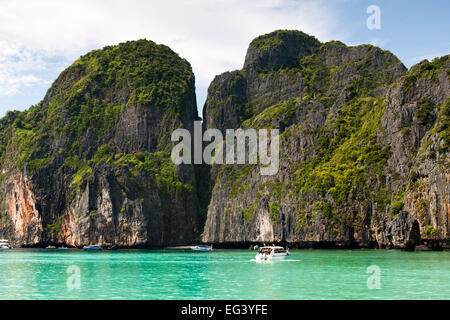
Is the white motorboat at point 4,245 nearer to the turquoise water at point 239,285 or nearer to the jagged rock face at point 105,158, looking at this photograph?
the jagged rock face at point 105,158

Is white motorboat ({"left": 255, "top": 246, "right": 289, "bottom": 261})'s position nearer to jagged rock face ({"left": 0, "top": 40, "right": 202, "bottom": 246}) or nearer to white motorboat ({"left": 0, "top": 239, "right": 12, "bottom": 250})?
jagged rock face ({"left": 0, "top": 40, "right": 202, "bottom": 246})

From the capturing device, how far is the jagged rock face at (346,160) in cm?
8719

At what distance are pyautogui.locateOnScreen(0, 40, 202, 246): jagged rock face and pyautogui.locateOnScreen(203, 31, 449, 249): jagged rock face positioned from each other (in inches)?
596

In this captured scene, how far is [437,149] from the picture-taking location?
84.6 m

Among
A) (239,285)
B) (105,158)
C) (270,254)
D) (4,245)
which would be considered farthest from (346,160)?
(4,245)

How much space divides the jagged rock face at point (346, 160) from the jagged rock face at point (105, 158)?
1514cm

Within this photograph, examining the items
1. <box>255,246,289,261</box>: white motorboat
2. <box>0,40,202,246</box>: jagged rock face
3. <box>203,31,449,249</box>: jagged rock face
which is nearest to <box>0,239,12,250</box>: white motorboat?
<box>0,40,202,246</box>: jagged rock face

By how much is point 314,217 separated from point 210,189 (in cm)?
6441

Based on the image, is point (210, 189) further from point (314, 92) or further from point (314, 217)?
point (314, 217)

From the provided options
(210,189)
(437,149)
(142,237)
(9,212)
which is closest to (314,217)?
(437,149)

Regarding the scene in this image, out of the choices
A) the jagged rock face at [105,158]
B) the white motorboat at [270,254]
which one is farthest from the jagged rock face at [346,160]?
the white motorboat at [270,254]

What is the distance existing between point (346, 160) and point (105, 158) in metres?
82.9

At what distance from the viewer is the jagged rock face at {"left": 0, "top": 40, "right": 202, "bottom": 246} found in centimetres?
13688

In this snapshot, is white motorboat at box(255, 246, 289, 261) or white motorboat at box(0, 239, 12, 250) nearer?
white motorboat at box(255, 246, 289, 261)
